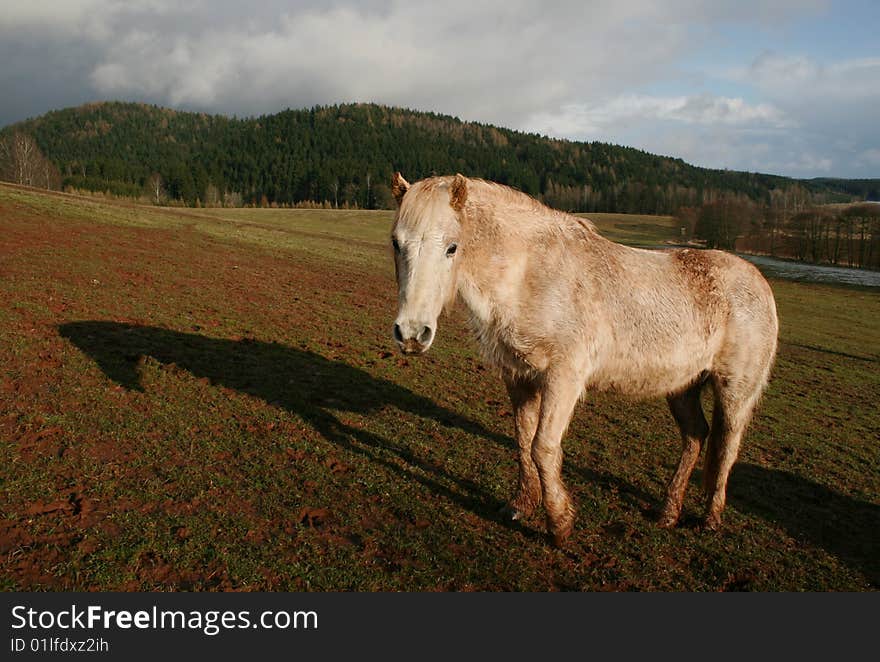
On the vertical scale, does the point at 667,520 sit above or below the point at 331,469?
below

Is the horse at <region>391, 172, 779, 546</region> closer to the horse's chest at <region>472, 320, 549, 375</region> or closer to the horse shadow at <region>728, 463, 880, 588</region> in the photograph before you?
the horse's chest at <region>472, 320, 549, 375</region>

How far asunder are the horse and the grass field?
0.70 meters

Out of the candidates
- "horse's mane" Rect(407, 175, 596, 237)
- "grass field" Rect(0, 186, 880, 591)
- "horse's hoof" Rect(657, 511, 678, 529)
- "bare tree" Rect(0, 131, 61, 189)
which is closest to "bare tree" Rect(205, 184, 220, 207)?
"bare tree" Rect(0, 131, 61, 189)

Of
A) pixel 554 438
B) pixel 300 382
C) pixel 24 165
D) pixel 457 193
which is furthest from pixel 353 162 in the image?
pixel 554 438

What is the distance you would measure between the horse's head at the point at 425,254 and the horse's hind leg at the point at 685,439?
10.4 feet

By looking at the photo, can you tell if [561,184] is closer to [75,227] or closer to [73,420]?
[75,227]

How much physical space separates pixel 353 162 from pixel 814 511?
138635 millimetres

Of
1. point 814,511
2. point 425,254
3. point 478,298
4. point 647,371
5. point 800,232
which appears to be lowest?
point 814,511

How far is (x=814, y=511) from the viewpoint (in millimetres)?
5910

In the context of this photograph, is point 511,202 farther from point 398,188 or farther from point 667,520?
point 667,520

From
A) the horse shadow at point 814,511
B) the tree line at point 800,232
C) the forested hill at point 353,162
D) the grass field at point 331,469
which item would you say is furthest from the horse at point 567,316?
the forested hill at point 353,162

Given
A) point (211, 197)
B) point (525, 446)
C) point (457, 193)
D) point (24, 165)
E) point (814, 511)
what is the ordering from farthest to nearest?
point (211, 197), point (24, 165), point (814, 511), point (525, 446), point (457, 193)

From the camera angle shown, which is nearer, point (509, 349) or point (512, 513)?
point (509, 349)

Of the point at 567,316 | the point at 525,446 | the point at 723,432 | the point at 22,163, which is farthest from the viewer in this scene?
the point at 22,163
